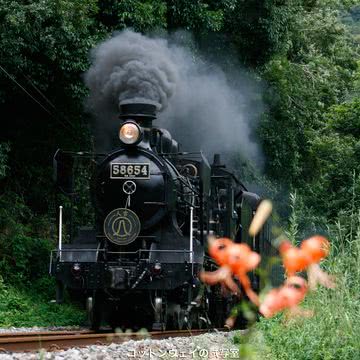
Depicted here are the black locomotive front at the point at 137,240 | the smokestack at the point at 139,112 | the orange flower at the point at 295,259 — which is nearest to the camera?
the orange flower at the point at 295,259

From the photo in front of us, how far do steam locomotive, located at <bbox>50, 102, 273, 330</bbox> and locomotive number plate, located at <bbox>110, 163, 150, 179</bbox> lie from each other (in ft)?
0.05

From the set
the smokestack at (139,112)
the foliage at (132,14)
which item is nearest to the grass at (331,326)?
the smokestack at (139,112)

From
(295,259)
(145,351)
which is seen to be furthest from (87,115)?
(295,259)

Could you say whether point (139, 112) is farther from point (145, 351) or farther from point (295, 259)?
point (295, 259)

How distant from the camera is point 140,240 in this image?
1212cm

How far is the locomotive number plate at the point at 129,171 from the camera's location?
11852 millimetres

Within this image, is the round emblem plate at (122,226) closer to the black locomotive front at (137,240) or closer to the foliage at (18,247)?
the black locomotive front at (137,240)

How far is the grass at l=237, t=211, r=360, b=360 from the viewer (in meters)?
6.53

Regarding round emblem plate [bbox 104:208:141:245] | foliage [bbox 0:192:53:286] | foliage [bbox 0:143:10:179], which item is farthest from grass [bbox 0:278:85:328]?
round emblem plate [bbox 104:208:141:245]

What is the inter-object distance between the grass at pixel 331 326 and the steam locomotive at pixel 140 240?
13.4 feet

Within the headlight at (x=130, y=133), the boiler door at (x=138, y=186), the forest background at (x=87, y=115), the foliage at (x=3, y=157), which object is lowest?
the boiler door at (x=138, y=186)

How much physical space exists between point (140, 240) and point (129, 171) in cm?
104

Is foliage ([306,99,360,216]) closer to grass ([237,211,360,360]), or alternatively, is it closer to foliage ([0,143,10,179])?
foliage ([0,143,10,179])

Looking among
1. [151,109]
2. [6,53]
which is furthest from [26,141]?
[151,109]
